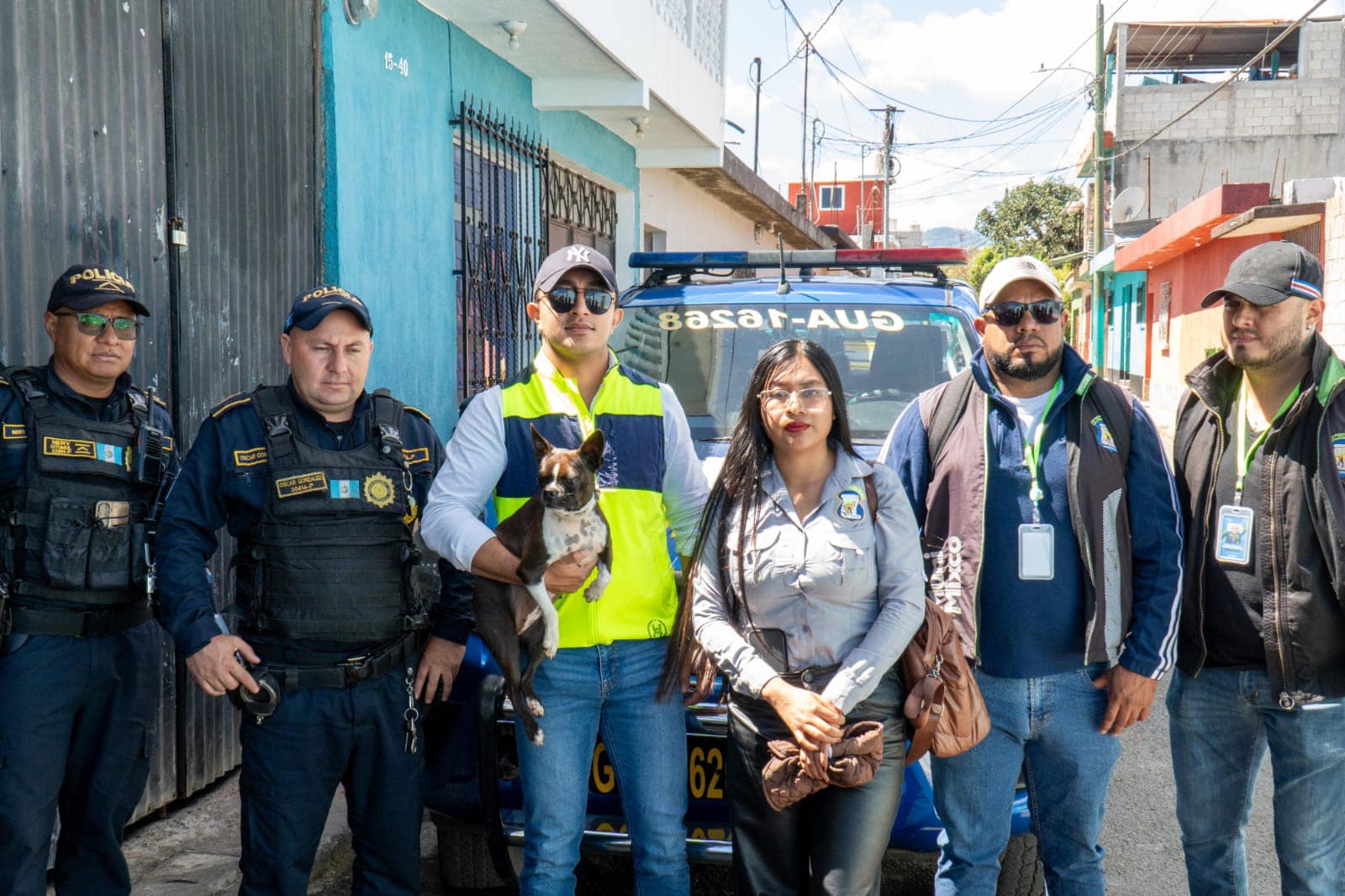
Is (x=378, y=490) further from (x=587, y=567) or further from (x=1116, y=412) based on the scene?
(x=1116, y=412)

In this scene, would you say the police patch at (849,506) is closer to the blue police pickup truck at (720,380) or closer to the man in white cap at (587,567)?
the man in white cap at (587,567)

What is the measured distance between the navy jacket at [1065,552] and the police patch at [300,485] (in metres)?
1.76

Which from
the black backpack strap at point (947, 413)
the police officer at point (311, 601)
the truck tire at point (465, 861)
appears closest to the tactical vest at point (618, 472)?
the police officer at point (311, 601)

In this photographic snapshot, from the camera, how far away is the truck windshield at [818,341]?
4.75 metres

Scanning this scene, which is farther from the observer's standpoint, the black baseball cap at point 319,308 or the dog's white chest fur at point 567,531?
the black baseball cap at point 319,308

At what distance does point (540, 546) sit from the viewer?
2.82m

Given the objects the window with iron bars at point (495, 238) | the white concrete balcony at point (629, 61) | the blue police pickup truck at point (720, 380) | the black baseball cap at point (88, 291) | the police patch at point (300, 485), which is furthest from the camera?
the window with iron bars at point (495, 238)

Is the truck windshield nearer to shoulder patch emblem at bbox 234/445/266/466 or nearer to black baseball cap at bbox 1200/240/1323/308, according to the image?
black baseball cap at bbox 1200/240/1323/308

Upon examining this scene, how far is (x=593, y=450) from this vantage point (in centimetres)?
280

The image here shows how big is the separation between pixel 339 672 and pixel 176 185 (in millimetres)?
2523

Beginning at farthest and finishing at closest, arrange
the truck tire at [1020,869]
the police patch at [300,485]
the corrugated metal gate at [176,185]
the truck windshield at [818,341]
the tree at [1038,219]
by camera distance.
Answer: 1. the tree at [1038,219]
2. the truck windshield at [818,341]
3. the corrugated metal gate at [176,185]
4. the truck tire at [1020,869]
5. the police patch at [300,485]

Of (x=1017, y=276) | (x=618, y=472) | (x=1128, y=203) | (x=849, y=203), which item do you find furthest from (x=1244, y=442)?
(x=849, y=203)

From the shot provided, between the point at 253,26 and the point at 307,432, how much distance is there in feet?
9.71

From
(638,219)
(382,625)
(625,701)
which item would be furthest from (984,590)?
(638,219)
